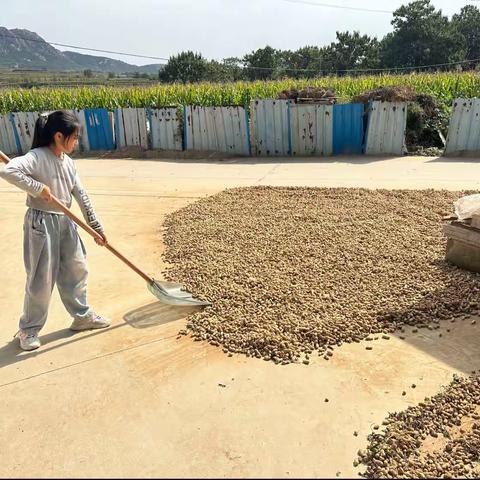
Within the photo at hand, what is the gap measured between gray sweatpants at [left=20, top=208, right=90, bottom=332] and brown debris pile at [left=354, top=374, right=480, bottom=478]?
8.04 feet

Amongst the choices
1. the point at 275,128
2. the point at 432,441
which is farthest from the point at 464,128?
the point at 432,441

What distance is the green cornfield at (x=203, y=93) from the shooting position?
14094 millimetres

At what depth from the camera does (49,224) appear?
133 inches

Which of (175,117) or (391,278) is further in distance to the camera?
(175,117)

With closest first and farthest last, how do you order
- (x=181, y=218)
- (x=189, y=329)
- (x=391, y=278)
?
(x=189, y=329) → (x=391, y=278) → (x=181, y=218)

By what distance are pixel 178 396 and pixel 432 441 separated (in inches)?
61.3

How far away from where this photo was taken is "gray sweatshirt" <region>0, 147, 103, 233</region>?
3068 millimetres

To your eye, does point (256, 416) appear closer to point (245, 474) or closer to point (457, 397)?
point (245, 474)

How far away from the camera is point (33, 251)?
3.34 m

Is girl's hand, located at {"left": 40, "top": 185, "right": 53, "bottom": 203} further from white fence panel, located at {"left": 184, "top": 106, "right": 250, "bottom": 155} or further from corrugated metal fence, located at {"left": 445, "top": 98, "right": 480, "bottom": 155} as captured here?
corrugated metal fence, located at {"left": 445, "top": 98, "right": 480, "bottom": 155}

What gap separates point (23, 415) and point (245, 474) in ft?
4.86

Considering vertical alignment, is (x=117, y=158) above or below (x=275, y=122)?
below

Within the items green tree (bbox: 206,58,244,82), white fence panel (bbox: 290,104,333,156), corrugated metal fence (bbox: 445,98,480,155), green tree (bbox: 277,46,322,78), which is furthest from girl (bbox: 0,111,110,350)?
green tree (bbox: 277,46,322,78)

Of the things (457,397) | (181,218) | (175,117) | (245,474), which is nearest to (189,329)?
(245,474)
